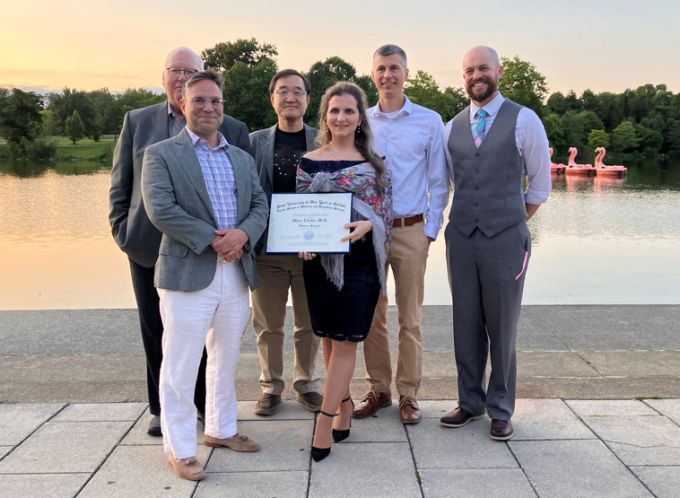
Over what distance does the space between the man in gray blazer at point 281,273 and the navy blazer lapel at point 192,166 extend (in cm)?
69

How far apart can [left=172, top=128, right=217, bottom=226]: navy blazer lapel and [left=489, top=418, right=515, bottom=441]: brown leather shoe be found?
1.97 m

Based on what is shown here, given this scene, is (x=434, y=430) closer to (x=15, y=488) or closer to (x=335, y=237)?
(x=335, y=237)

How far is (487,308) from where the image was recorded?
10.7ft

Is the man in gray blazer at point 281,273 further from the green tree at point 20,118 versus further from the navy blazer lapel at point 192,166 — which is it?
the green tree at point 20,118

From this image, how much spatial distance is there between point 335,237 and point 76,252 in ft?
29.2

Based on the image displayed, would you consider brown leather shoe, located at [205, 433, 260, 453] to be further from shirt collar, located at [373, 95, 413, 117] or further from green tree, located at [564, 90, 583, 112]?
green tree, located at [564, 90, 583, 112]

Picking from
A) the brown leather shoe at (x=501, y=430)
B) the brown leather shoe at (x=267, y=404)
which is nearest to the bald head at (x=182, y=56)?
the brown leather shoe at (x=267, y=404)

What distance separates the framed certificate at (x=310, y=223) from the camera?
9.36ft

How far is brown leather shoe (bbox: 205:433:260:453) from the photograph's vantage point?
2980mm

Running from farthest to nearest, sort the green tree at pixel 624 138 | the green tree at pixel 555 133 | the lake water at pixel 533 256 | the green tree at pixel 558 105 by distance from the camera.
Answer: the green tree at pixel 558 105 < the green tree at pixel 624 138 < the green tree at pixel 555 133 < the lake water at pixel 533 256

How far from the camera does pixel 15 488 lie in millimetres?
2615

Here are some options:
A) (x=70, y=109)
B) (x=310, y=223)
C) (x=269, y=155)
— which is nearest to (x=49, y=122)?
(x=70, y=109)

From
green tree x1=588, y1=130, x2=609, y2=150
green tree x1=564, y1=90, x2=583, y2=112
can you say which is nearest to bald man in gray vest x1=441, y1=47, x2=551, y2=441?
green tree x1=588, y1=130, x2=609, y2=150

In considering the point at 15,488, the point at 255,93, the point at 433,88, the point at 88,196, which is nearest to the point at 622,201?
the point at 88,196
